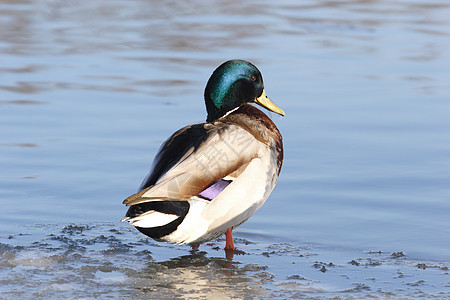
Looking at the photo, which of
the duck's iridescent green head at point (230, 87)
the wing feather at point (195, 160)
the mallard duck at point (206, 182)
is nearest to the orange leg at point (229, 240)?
the mallard duck at point (206, 182)

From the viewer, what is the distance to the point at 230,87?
499 centimetres

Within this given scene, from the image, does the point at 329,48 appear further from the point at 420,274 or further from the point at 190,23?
the point at 420,274

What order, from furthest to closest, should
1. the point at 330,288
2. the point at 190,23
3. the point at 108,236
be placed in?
1. the point at 190,23
2. the point at 108,236
3. the point at 330,288

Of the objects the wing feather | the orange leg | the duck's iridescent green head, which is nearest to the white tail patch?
the wing feather

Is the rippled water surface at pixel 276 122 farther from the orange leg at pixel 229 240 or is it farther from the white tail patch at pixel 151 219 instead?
the white tail patch at pixel 151 219

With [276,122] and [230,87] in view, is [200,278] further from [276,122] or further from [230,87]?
[276,122]

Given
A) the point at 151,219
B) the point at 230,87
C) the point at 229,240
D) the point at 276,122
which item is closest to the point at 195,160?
the point at 151,219

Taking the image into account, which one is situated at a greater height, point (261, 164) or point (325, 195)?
point (261, 164)

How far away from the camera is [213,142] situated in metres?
4.44

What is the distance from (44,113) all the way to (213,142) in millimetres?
3010

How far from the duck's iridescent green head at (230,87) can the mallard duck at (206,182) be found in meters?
0.16

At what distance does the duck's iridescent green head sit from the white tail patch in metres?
0.93

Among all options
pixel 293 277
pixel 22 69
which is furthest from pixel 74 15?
pixel 293 277

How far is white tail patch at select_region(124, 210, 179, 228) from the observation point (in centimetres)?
417
